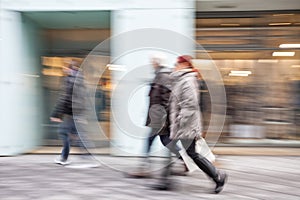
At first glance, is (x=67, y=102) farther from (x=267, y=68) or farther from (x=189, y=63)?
(x=267, y=68)

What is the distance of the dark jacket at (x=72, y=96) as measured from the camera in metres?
7.22

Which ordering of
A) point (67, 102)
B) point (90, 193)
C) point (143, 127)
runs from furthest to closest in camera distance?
1. point (67, 102)
2. point (143, 127)
3. point (90, 193)

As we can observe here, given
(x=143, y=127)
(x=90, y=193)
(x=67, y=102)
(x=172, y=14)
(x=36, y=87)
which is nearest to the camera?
(x=90, y=193)

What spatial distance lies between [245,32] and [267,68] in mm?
918

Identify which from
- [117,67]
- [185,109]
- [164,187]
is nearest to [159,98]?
[185,109]

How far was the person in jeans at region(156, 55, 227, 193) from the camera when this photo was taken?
17.8 feet

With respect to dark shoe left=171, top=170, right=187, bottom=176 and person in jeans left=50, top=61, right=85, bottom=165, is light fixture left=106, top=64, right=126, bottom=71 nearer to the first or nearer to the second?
person in jeans left=50, top=61, right=85, bottom=165

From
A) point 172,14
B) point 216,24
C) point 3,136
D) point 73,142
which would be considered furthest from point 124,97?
point 216,24

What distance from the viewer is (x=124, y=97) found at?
689 cm

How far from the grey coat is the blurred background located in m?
2.91

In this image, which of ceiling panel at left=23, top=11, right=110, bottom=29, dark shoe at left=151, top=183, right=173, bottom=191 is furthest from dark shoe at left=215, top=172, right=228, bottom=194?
ceiling panel at left=23, top=11, right=110, bottom=29

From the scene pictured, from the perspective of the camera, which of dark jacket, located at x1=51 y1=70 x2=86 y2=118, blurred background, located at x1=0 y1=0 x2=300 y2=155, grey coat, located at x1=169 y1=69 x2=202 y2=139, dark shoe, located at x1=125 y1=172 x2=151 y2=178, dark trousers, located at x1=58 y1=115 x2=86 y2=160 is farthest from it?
blurred background, located at x1=0 y1=0 x2=300 y2=155

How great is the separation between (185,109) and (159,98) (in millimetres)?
797

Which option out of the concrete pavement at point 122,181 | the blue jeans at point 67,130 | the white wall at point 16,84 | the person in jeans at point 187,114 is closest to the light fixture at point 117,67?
the blue jeans at point 67,130
